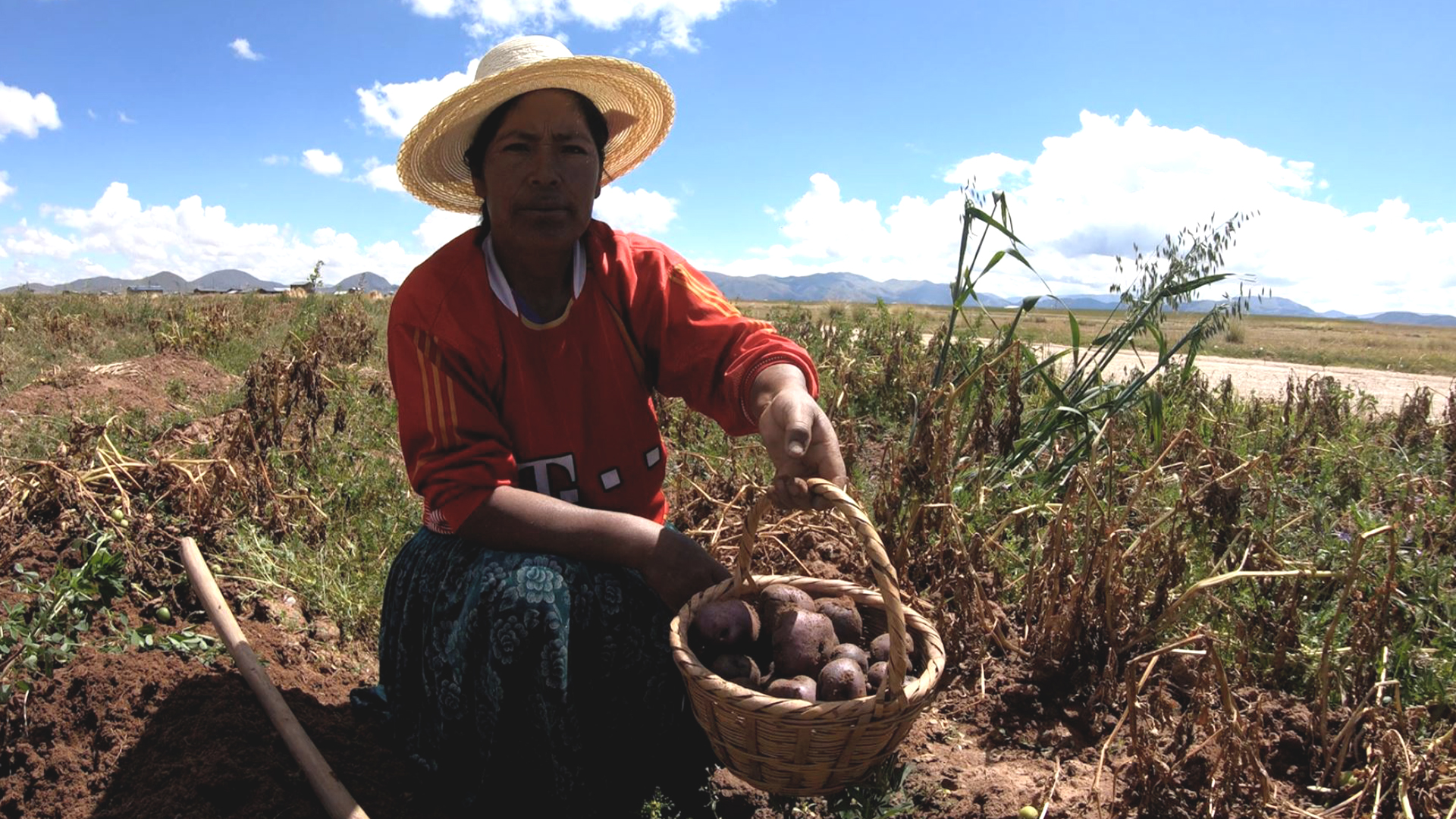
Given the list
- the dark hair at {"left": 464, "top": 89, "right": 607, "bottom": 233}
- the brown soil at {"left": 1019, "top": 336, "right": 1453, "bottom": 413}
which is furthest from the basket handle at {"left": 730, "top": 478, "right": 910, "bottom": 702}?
the brown soil at {"left": 1019, "top": 336, "right": 1453, "bottom": 413}

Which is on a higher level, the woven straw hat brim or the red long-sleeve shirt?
the woven straw hat brim

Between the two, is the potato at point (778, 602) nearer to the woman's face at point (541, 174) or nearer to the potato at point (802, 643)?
the potato at point (802, 643)

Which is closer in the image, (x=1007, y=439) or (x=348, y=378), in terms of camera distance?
(x=1007, y=439)

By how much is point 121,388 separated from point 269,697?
394cm

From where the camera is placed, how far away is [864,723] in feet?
5.00

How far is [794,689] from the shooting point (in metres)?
1.66

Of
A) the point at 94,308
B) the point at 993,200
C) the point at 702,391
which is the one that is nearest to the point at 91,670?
the point at 702,391

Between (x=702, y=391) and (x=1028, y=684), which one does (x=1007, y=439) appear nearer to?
(x=1028, y=684)

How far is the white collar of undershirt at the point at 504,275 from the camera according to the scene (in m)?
2.05

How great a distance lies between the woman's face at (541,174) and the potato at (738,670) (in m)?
0.98

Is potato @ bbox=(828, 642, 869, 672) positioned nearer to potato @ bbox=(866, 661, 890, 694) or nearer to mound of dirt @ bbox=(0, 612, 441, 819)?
potato @ bbox=(866, 661, 890, 694)

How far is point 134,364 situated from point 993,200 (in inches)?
222

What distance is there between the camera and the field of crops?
193 centimetres

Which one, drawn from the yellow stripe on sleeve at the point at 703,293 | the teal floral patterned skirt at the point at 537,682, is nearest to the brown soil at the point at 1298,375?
the yellow stripe on sleeve at the point at 703,293
